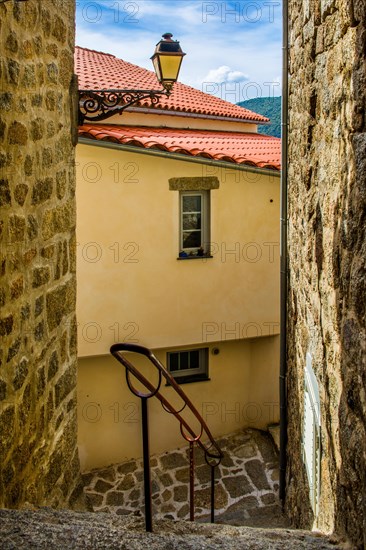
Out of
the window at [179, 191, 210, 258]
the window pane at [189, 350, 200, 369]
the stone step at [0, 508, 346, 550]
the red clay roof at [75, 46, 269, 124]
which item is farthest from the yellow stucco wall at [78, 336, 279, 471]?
the stone step at [0, 508, 346, 550]

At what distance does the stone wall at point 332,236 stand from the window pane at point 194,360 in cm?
526

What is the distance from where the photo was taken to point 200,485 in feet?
27.7

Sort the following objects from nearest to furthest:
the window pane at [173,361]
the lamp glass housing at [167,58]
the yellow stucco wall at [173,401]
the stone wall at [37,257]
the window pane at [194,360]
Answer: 1. the stone wall at [37,257]
2. the lamp glass housing at [167,58]
3. the yellow stucco wall at [173,401]
4. the window pane at [173,361]
5. the window pane at [194,360]

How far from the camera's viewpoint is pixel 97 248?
817cm

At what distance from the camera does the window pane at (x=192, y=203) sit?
8.70 metres

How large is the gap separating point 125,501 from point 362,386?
6735mm

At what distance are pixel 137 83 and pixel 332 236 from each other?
9695mm

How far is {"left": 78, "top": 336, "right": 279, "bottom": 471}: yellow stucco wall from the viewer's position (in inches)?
364

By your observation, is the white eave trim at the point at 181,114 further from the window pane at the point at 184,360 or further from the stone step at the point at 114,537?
the stone step at the point at 114,537

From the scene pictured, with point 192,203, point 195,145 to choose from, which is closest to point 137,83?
point 195,145

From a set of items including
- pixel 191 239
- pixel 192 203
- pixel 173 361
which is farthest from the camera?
pixel 173 361

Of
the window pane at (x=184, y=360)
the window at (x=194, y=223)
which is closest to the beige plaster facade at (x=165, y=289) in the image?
the window at (x=194, y=223)

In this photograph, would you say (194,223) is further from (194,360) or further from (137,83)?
(137,83)

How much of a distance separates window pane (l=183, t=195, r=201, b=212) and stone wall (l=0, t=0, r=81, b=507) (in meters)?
4.72
